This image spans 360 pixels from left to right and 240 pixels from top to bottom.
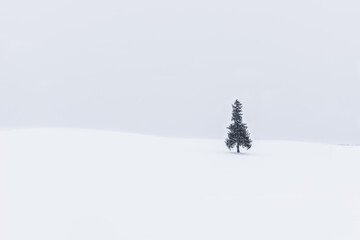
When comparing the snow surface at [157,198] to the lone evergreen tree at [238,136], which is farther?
the lone evergreen tree at [238,136]

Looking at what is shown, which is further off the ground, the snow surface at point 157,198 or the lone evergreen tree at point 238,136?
the lone evergreen tree at point 238,136

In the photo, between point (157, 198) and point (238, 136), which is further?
point (238, 136)

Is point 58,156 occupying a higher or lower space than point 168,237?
higher

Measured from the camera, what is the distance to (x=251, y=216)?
1695 centimetres

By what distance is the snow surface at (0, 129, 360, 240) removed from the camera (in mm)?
14344

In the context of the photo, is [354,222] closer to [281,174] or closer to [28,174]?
[281,174]

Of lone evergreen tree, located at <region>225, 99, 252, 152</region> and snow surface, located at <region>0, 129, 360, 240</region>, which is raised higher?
lone evergreen tree, located at <region>225, 99, 252, 152</region>

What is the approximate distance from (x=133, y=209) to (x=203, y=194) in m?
5.18

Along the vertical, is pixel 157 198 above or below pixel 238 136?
below

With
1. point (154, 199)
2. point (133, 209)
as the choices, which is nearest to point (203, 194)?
point (154, 199)

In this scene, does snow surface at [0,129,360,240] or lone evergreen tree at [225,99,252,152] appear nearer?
snow surface at [0,129,360,240]

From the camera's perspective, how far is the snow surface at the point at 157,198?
1434cm

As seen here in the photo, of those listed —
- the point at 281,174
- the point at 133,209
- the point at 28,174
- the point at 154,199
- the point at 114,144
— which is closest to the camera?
the point at 133,209

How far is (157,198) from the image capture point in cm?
1850
